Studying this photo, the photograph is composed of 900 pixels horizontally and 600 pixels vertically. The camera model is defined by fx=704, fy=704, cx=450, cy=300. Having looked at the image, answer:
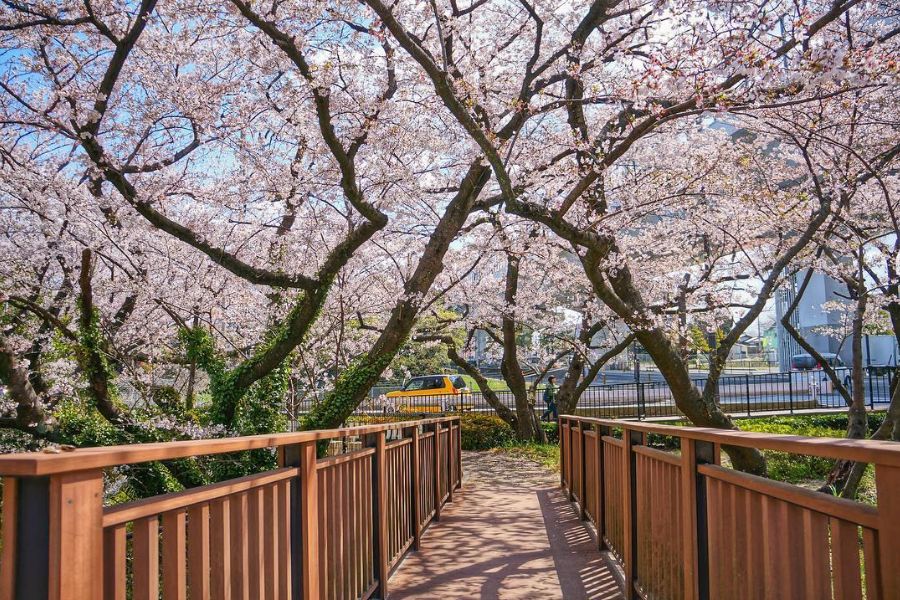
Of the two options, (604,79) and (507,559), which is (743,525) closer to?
(507,559)

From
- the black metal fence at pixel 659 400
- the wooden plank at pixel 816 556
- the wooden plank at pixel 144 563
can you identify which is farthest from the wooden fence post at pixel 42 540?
the black metal fence at pixel 659 400

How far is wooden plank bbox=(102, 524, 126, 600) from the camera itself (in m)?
1.56

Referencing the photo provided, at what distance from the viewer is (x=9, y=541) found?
1366 mm

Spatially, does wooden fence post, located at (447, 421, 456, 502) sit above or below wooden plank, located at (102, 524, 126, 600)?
below

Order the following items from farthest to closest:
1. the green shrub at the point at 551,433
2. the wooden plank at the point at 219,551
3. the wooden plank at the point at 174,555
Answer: the green shrub at the point at 551,433, the wooden plank at the point at 219,551, the wooden plank at the point at 174,555

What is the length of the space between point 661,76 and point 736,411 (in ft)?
50.3

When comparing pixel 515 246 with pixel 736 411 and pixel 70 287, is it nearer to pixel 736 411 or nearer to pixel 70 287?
pixel 70 287

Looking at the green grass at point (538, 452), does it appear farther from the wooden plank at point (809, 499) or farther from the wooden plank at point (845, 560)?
the wooden plank at point (845, 560)

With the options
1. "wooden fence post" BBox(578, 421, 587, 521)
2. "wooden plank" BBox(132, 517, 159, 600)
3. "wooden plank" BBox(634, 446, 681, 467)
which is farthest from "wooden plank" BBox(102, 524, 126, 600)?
"wooden fence post" BBox(578, 421, 587, 521)

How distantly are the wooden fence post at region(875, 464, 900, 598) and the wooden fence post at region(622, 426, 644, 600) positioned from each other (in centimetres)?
295

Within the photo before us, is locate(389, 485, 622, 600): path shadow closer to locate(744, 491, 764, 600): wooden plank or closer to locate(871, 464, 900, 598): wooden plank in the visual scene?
locate(744, 491, 764, 600): wooden plank

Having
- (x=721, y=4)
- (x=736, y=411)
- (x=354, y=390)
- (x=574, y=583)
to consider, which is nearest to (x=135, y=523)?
(x=574, y=583)

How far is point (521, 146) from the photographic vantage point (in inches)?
403

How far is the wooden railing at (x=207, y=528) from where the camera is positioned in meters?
1.37
